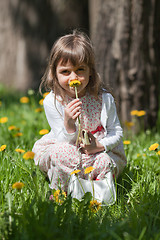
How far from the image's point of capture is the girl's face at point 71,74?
1.84 m

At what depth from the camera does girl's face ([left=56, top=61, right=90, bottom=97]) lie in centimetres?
184

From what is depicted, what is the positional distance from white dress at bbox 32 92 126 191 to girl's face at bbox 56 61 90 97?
14cm

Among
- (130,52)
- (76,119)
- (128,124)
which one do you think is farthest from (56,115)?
(130,52)

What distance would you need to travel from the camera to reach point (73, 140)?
1905mm

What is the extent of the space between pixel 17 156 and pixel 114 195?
78 centimetres

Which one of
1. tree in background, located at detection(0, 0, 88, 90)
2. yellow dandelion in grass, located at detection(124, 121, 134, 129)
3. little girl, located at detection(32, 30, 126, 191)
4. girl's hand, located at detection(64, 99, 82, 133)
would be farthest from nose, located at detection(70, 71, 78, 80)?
tree in background, located at detection(0, 0, 88, 90)

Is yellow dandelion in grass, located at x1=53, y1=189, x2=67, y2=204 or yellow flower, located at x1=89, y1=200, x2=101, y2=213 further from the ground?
yellow dandelion in grass, located at x1=53, y1=189, x2=67, y2=204

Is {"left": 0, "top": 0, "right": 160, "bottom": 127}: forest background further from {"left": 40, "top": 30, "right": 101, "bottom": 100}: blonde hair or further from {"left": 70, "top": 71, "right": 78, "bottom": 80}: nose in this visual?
{"left": 70, "top": 71, "right": 78, "bottom": 80}: nose

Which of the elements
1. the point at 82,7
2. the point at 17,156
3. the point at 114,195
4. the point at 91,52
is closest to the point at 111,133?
the point at 114,195

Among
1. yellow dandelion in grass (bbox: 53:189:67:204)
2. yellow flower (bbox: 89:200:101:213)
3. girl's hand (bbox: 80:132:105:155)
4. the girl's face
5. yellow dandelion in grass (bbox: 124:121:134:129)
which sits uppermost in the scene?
the girl's face

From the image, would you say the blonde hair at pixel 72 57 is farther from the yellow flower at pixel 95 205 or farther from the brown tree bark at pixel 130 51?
the brown tree bark at pixel 130 51

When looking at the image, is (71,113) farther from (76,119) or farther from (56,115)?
(56,115)

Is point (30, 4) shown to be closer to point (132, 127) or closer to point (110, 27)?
point (110, 27)

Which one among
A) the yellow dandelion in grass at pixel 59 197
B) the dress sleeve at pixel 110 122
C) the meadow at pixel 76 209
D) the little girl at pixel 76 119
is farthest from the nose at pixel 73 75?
the yellow dandelion in grass at pixel 59 197
